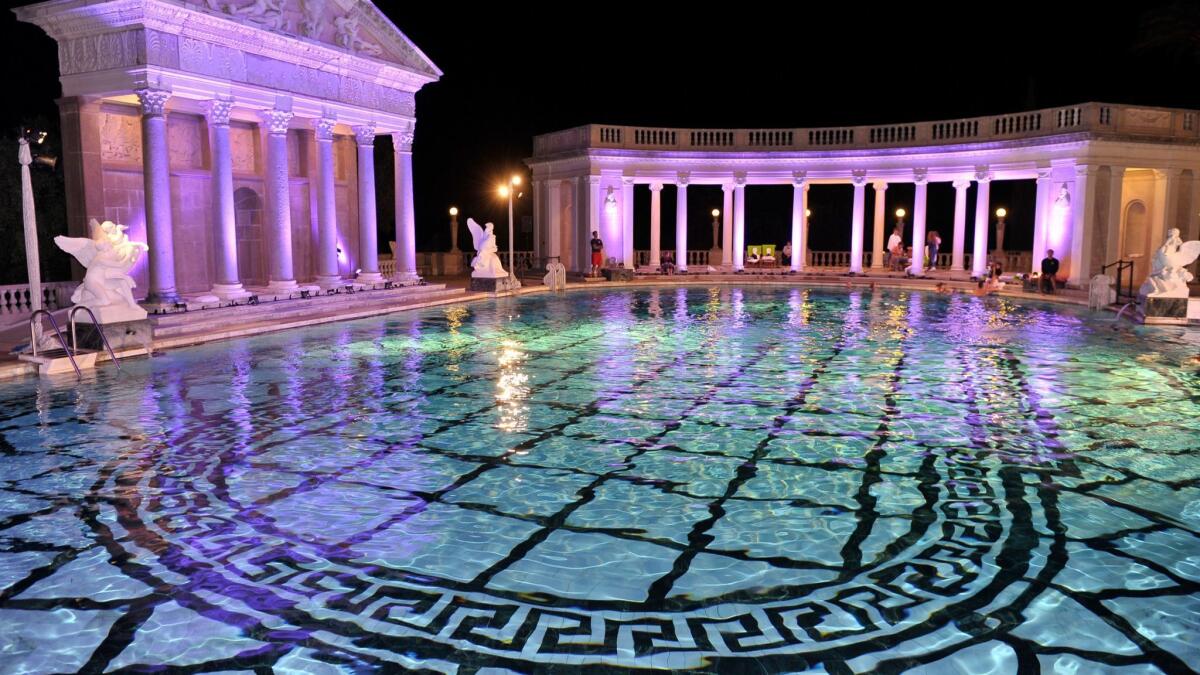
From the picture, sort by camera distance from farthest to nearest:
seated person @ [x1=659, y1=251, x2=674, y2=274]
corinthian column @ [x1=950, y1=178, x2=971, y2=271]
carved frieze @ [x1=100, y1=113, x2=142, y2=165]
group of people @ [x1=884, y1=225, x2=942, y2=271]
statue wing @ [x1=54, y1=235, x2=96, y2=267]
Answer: seated person @ [x1=659, y1=251, x2=674, y2=274] < group of people @ [x1=884, y1=225, x2=942, y2=271] < corinthian column @ [x1=950, y1=178, x2=971, y2=271] < carved frieze @ [x1=100, y1=113, x2=142, y2=165] < statue wing @ [x1=54, y1=235, x2=96, y2=267]

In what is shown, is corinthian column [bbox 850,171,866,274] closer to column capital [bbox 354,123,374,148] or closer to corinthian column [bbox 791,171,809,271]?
corinthian column [bbox 791,171,809,271]

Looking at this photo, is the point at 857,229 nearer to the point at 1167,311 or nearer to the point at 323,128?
the point at 1167,311

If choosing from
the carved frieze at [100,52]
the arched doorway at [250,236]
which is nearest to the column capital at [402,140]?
the arched doorway at [250,236]

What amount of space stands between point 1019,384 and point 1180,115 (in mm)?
22377

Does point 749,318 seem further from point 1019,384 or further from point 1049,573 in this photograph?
point 1049,573

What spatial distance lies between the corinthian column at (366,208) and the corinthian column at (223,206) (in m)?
5.55

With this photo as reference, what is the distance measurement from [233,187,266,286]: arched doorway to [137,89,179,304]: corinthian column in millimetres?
6007

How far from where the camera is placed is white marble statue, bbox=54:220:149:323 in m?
15.4

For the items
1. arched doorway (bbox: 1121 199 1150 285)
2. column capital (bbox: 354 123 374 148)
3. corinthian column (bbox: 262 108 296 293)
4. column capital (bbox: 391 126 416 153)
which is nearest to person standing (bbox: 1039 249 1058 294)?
arched doorway (bbox: 1121 199 1150 285)

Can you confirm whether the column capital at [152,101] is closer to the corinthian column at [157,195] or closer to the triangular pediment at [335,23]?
the corinthian column at [157,195]

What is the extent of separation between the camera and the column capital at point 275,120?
22.1 metres

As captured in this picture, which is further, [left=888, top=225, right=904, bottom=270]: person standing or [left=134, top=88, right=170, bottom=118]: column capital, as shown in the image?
[left=888, top=225, right=904, bottom=270]: person standing

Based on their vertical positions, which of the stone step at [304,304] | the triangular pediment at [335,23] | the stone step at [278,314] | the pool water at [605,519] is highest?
the triangular pediment at [335,23]

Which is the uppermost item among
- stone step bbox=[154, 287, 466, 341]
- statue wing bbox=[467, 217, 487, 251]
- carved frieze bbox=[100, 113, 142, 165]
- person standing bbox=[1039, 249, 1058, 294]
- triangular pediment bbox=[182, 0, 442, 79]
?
triangular pediment bbox=[182, 0, 442, 79]
